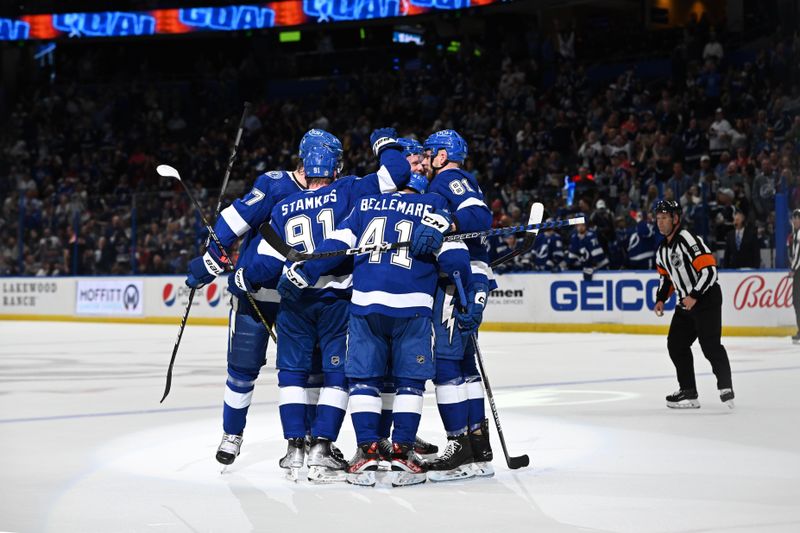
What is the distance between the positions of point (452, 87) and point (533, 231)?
65.1 feet

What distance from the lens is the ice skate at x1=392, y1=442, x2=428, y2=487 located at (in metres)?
5.39

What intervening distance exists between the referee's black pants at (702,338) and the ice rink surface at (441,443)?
0.90 feet

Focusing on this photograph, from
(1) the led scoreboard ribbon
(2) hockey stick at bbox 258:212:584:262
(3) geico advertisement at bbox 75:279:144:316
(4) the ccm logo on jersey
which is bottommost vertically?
(3) geico advertisement at bbox 75:279:144:316

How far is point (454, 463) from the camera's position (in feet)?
18.7

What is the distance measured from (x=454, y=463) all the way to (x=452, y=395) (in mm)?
309

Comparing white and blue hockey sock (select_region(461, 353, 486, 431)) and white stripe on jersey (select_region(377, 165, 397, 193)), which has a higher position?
white stripe on jersey (select_region(377, 165, 397, 193))

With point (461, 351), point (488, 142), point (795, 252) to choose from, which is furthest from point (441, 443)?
point (488, 142)

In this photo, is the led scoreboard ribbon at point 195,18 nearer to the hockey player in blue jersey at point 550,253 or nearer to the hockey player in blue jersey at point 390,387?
the hockey player in blue jersey at point 550,253

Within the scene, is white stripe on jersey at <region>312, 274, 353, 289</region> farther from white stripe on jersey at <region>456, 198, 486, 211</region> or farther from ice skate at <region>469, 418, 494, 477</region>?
ice skate at <region>469, 418, 494, 477</region>

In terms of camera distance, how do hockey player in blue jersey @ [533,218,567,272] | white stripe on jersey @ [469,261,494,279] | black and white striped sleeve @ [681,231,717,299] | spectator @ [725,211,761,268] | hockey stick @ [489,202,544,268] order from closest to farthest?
1. white stripe on jersey @ [469,261,494,279]
2. hockey stick @ [489,202,544,268]
3. black and white striped sleeve @ [681,231,717,299]
4. spectator @ [725,211,761,268]
5. hockey player in blue jersey @ [533,218,567,272]

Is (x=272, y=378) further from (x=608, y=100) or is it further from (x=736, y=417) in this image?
(x=608, y=100)

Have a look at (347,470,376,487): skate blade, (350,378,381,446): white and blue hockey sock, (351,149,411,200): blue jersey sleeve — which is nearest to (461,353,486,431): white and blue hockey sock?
(350,378,381,446): white and blue hockey sock

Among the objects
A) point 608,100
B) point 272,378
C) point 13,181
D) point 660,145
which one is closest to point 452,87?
point 608,100

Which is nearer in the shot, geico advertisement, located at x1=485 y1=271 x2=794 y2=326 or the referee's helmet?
the referee's helmet
